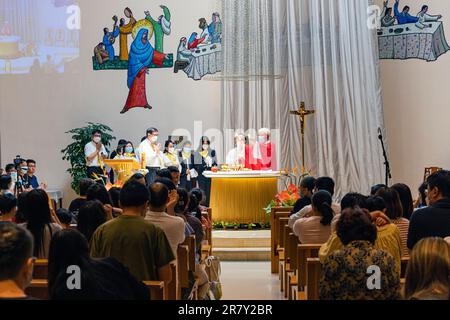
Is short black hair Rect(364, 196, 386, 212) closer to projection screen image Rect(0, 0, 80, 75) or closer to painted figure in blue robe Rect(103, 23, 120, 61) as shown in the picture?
painted figure in blue robe Rect(103, 23, 120, 61)

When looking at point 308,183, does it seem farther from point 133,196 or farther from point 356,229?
point 356,229

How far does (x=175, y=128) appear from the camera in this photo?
47.9 feet

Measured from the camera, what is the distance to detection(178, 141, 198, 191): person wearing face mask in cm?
1359

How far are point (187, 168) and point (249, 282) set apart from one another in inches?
249

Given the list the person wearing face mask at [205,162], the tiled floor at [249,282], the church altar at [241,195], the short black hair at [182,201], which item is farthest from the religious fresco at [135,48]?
the short black hair at [182,201]

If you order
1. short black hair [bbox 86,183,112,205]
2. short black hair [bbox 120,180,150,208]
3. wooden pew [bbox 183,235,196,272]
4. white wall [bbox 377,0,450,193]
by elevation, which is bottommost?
wooden pew [bbox 183,235,196,272]

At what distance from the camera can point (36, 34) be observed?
1434 cm

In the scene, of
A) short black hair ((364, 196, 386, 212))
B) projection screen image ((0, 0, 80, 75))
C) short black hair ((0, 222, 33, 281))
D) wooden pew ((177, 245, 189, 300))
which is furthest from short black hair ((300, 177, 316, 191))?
projection screen image ((0, 0, 80, 75))

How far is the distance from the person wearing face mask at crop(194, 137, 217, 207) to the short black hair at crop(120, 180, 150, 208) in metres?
9.56

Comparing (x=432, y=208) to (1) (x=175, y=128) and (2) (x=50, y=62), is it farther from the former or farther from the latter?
(2) (x=50, y=62)

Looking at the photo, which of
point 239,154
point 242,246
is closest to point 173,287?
point 242,246

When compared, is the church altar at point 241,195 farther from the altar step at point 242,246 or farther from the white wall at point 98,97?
the white wall at point 98,97

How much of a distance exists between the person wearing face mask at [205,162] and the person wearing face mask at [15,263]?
11.1m
